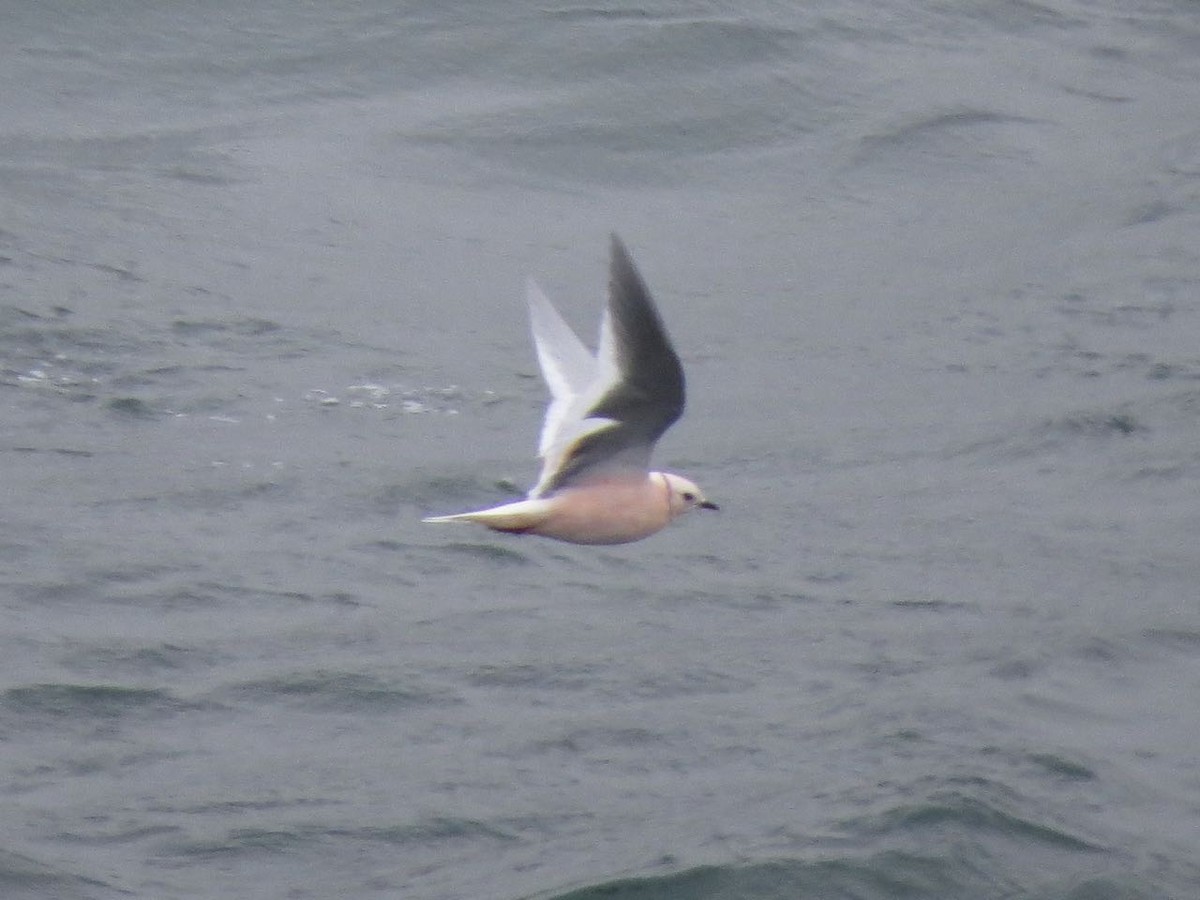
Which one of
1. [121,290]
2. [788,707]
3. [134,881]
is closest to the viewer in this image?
[134,881]

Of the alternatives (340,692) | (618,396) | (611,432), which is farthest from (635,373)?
(340,692)

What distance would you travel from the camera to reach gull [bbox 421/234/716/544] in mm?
6559

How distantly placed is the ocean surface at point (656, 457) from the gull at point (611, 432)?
1.57 m

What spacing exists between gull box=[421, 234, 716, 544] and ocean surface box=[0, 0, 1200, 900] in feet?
5.14

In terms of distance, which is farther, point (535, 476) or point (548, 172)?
point (548, 172)

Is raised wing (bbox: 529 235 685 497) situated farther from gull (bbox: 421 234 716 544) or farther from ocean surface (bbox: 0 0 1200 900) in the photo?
ocean surface (bbox: 0 0 1200 900)

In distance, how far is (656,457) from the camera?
443 inches

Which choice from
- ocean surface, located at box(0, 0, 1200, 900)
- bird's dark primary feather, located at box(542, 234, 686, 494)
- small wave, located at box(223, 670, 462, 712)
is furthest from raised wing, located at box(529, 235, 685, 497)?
small wave, located at box(223, 670, 462, 712)

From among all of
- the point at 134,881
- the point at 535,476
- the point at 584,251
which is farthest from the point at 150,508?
the point at 584,251

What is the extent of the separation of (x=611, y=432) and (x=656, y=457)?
4.36 m

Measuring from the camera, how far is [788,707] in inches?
372

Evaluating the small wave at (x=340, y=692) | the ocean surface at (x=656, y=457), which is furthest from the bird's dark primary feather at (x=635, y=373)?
the small wave at (x=340, y=692)

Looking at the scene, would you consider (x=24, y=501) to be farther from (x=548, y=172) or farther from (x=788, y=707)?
(x=548, y=172)

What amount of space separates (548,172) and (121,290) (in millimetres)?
3043
